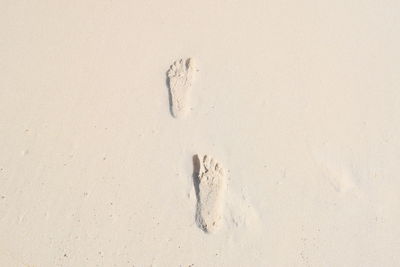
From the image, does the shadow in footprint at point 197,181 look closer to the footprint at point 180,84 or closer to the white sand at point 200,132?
the white sand at point 200,132

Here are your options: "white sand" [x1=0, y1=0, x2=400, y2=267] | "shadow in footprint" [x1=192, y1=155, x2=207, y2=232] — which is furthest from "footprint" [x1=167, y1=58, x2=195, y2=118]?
"shadow in footprint" [x1=192, y1=155, x2=207, y2=232]

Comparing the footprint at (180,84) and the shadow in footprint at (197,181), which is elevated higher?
the footprint at (180,84)

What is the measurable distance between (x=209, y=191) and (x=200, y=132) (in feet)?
0.74

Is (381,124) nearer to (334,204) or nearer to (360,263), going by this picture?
(334,204)

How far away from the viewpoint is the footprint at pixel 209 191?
1662mm

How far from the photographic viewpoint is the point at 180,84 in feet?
5.94

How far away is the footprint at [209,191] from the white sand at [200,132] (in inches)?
1.0

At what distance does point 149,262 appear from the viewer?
164cm

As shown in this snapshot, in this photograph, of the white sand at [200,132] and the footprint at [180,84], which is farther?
the footprint at [180,84]

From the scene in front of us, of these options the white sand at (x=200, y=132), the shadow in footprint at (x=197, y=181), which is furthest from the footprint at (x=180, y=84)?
the shadow in footprint at (x=197, y=181)

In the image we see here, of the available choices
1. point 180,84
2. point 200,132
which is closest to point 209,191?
point 200,132

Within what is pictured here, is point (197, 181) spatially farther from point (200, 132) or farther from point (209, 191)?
point (200, 132)

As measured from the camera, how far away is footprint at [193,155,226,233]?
1.66 m

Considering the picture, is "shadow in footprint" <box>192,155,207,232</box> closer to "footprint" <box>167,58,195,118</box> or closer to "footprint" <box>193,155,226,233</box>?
"footprint" <box>193,155,226,233</box>
